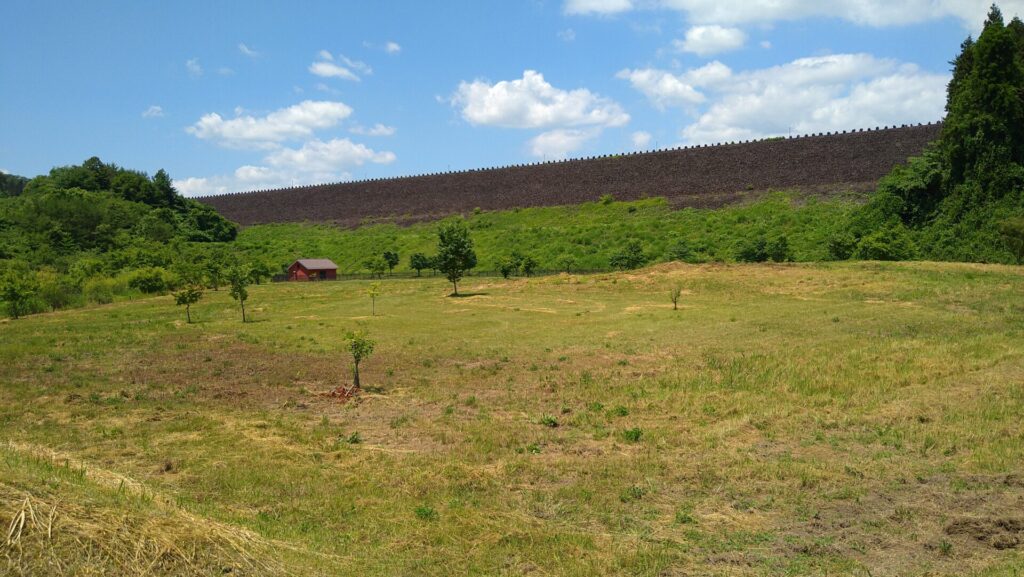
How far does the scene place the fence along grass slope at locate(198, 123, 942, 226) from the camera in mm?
77688

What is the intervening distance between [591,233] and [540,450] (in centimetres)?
6286

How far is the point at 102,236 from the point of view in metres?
86.8

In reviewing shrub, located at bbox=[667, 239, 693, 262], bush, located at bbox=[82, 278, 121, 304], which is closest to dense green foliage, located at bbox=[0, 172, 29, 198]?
bush, located at bbox=[82, 278, 121, 304]

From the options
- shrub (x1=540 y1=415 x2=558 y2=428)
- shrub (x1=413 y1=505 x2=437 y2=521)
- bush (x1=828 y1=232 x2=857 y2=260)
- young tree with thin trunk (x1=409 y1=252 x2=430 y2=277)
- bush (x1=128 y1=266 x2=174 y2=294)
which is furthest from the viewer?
young tree with thin trunk (x1=409 y1=252 x2=430 y2=277)

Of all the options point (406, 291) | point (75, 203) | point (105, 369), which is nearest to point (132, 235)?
point (75, 203)

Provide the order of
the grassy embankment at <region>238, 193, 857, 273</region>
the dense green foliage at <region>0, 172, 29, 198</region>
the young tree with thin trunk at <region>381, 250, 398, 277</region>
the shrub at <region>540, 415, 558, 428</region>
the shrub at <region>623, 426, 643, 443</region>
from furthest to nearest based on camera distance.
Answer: the dense green foliage at <region>0, 172, 29, 198</region>
the young tree with thin trunk at <region>381, 250, 398, 277</region>
the grassy embankment at <region>238, 193, 857, 273</region>
the shrub at <region>540, 415, 558, 428</region>
the shrub at <region>623, 426, 643, 443</region>

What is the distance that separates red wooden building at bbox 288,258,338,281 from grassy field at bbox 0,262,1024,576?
131 ft

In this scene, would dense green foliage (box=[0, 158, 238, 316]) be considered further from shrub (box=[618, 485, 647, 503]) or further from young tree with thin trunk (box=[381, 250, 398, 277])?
shrub (box=[618, 485, 647, 503])

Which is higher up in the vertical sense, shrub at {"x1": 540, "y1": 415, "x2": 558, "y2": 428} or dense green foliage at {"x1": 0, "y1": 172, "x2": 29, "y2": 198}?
dense green foliage at {"x1": 0, "y1": 172, "x2": 29, "y2": 198}

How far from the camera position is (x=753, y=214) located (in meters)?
71.8

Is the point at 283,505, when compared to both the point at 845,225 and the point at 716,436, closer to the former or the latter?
the point at 716,436

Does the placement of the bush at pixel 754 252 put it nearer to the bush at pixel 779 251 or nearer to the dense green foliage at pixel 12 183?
the bush at pixel 779 251

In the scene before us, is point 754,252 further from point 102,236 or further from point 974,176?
point 102,236

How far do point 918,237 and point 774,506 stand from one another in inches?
2047
